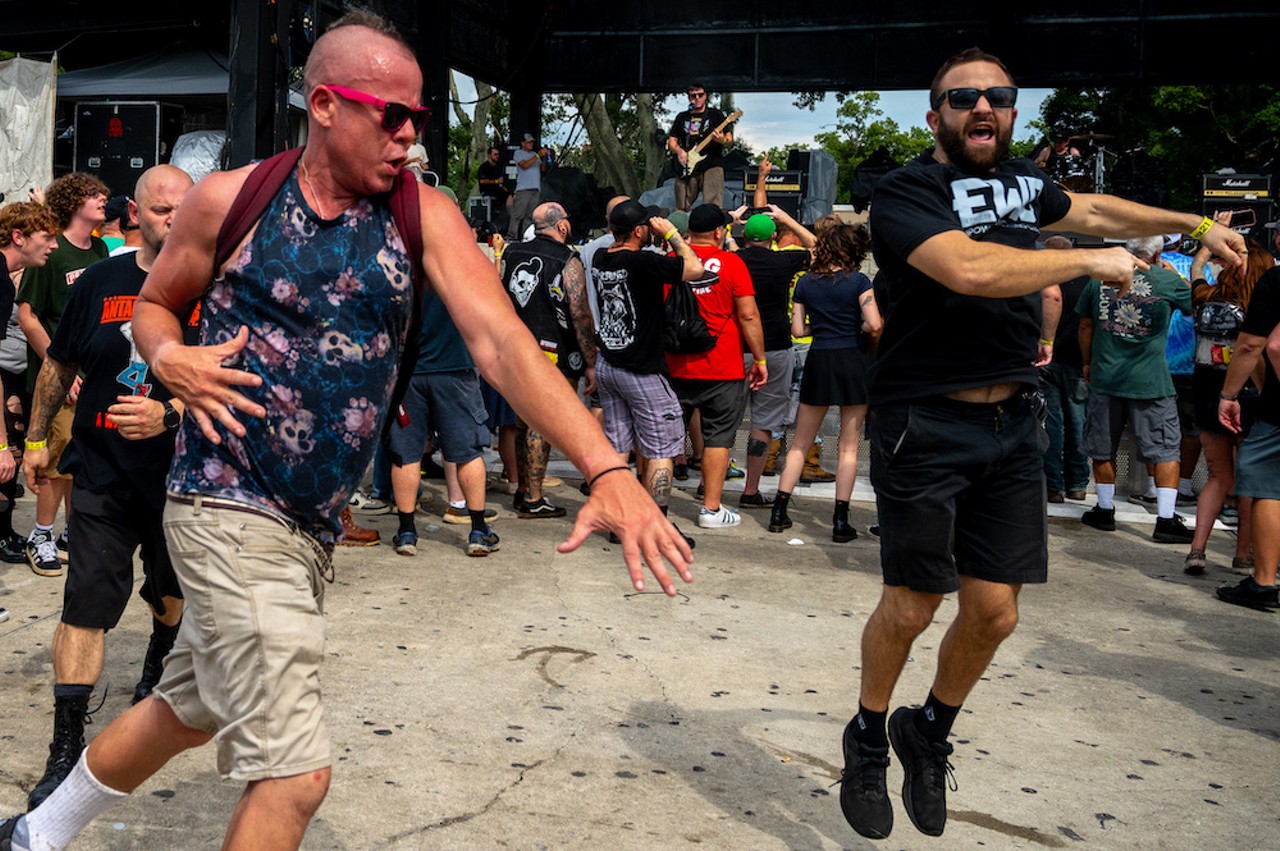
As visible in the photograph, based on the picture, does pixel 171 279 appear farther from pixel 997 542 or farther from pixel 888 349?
pixel 997 542

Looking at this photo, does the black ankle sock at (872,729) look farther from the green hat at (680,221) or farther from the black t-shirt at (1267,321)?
the green hat at (680,221)

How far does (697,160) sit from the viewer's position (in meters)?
16.5

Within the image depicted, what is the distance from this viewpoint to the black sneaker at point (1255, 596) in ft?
23.0

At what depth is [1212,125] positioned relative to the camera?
34312 mm

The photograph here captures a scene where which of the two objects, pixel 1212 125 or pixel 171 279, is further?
pixel 1212 125

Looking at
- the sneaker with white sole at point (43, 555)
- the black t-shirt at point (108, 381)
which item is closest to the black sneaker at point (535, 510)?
the sneaker with white sole at point (43, 555)

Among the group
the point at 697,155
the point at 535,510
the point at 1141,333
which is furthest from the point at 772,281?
the point at 697,155

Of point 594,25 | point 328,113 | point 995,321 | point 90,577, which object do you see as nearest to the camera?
point 328,113

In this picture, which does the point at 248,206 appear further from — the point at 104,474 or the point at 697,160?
the point at 697,160

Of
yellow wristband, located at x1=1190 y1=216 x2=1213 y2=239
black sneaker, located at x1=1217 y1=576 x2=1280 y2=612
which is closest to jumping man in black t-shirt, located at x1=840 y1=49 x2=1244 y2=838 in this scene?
yellow wristband, located at x1=1190 y1=216 x2=1213 y2=239

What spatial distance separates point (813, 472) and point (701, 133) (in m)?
7.13

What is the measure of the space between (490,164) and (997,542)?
17045mm

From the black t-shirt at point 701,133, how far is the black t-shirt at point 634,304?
8937 millimetres

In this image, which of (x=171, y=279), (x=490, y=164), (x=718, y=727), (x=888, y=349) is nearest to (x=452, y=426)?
(x=718, y=727)
